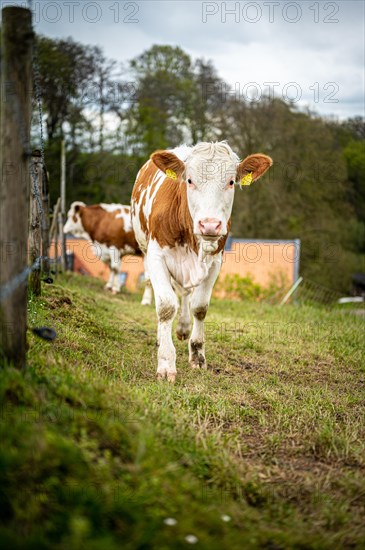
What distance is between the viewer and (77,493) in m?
2.26

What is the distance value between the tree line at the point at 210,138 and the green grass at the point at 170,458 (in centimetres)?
1895

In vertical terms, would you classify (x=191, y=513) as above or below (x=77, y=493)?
below

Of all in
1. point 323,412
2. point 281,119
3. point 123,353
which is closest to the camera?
point 323,412

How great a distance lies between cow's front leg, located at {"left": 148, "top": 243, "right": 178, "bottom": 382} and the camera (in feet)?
16.3

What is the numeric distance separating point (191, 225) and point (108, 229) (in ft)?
29.6

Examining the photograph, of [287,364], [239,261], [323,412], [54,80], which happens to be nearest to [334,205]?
[239,261]

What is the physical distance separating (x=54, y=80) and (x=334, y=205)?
14.0 meters

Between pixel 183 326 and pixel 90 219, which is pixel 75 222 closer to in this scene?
pixel 90 219

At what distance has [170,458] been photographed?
2.85 meters

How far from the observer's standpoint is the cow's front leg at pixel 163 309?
496 cm

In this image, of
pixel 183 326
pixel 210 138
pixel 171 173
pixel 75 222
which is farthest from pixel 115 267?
pixel 210 138

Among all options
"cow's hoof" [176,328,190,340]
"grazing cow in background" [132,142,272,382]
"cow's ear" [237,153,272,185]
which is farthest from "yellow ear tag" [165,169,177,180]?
"cow's hoof" [176,328,190,340]

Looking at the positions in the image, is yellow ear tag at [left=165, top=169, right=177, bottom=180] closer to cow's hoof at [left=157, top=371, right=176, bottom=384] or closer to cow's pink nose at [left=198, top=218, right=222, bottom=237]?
cow's pink nose at [left=198, top=218, right=222, bottom=237]

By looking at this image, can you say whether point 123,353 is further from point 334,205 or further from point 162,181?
point 334,205
